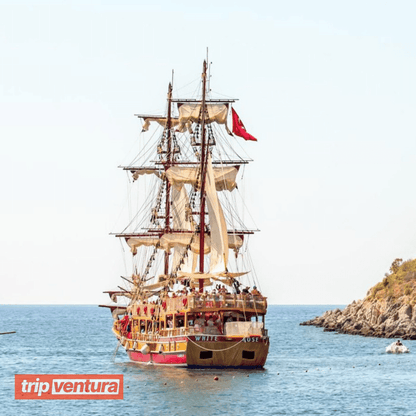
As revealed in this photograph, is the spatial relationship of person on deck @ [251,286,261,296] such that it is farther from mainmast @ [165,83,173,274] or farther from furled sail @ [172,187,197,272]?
mainmast @ [165,83,173,274]

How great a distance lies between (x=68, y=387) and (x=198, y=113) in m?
27.4

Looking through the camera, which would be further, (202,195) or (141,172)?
(141,172)

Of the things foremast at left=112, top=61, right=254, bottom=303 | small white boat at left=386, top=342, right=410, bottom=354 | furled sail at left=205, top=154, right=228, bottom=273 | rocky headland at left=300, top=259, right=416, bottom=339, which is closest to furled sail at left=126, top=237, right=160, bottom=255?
foremast at left=112, top=61, right=254, bottom=303

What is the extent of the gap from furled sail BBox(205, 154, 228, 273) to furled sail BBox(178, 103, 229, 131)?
4.98m

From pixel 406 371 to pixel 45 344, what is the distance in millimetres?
57066

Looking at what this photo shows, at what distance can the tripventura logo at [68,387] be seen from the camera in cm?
6619

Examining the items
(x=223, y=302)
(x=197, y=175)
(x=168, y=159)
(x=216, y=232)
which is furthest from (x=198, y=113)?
(x=223, y=302)

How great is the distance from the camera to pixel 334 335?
145 meters

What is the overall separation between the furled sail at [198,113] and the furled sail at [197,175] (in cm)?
380

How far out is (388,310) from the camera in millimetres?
141000

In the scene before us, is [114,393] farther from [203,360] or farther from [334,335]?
[334,335]

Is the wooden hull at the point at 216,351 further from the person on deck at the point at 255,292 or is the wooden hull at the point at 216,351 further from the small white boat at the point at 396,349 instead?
the small white boat at the point at 396,349

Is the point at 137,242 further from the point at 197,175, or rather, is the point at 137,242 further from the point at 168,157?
the point at 197,175

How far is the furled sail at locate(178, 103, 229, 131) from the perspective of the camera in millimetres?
83062
